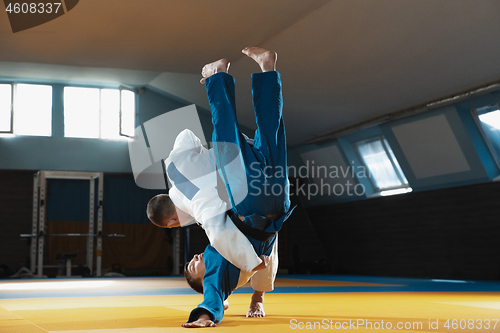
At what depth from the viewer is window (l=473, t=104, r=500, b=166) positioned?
23.4 feet

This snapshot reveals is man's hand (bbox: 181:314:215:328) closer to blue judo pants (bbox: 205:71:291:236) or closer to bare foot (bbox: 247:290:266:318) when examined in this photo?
blue judo pants (bbox: 205:71:291:236)

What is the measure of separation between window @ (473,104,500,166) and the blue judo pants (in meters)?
5.88

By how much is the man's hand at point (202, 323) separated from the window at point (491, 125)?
6290 millimetres

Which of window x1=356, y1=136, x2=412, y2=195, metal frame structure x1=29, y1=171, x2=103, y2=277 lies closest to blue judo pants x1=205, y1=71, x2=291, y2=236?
window x1=356, y1=136, x2=412, y2=195

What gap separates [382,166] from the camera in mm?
9445

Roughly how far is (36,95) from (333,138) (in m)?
5.98

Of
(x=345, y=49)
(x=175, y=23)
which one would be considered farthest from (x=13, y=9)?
(x=345, y=49)

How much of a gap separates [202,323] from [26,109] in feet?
31.4

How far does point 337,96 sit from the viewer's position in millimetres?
7848

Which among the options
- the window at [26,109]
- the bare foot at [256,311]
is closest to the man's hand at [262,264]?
the bare foot at [256,311]

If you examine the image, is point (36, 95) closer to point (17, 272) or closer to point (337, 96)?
point (17, 272)

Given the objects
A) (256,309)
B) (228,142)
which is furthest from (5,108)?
(228,142)

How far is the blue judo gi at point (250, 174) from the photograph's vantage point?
2.06 m

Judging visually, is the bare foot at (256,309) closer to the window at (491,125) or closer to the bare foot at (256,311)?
the bare foot at (256,311)
